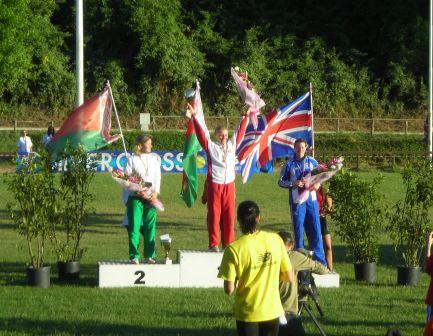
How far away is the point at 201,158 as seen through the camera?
27781mm

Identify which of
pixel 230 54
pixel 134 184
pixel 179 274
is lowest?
pixel 179 274

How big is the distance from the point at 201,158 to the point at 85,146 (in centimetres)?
1270

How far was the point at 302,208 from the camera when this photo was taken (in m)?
14.3

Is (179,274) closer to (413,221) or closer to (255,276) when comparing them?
(413,221)

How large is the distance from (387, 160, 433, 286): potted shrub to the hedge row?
30465 mm

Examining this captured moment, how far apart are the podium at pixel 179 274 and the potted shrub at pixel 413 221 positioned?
1164 millimetres

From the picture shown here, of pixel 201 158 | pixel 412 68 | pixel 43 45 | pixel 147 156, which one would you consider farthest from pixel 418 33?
pixel 147 156

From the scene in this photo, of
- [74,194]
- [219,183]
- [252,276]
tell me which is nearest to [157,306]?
[219,183]

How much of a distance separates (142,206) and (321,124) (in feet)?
132

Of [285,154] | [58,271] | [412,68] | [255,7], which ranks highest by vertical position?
[255,7]

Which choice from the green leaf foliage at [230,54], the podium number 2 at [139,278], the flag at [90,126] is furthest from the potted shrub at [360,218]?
the green leaf foliage at [230,54]

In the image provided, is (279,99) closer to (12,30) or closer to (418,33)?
(418,33)

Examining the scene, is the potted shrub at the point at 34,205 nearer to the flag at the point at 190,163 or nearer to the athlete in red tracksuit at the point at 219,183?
the athlete in red tracksuit at the point at 219,183

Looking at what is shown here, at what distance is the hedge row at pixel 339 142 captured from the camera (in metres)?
45.8
